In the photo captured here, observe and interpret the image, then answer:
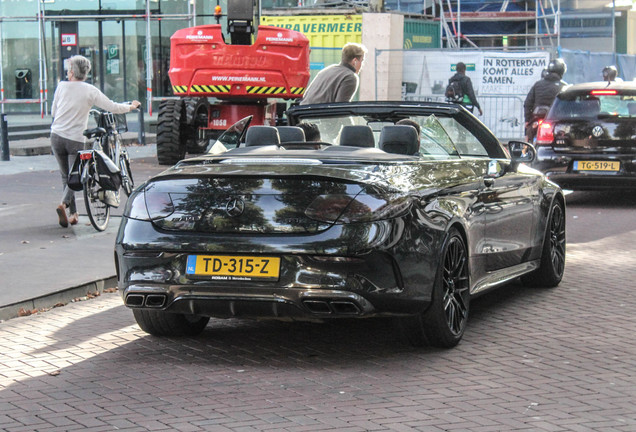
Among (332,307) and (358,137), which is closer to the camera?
(332,307)

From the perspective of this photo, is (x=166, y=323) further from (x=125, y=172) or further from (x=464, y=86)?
(x=464, y=86)

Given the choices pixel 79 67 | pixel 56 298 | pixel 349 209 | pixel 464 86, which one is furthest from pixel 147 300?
pixel 464 86

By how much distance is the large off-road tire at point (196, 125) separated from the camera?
20.7 metres

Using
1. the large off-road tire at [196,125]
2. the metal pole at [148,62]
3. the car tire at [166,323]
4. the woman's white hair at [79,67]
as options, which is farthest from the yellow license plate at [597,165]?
the metal pole at [148,62]

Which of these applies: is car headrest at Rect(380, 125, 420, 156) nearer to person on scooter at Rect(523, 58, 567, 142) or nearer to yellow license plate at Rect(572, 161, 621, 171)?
yellow license plate at Rect(572, 161, 621, 171)

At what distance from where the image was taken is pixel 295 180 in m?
6.00

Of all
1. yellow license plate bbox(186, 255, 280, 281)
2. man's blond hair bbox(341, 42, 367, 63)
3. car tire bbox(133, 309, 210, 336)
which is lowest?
car tire bbox(133, 309, 210, 336)

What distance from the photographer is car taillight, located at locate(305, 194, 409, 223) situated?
19.2 ft

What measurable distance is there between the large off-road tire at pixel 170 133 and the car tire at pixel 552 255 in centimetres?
1221

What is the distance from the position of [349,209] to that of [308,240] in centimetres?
27

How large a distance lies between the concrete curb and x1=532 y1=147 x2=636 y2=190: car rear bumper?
7.36 meters

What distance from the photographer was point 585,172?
14.4m

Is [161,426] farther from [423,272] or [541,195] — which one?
[541,195]

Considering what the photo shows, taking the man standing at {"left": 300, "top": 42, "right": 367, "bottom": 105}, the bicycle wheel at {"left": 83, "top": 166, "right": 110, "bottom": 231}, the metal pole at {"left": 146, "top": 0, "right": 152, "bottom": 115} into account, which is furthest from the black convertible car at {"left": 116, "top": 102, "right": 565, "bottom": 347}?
the metal pole at {"left": 146, "top": 0, "right": 152, "bottom": 115}
